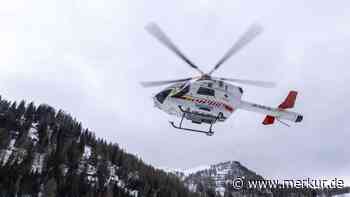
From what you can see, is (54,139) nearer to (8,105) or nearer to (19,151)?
(19,151)

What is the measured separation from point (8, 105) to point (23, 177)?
236ft

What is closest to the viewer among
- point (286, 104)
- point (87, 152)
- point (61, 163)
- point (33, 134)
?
point (286, 104)

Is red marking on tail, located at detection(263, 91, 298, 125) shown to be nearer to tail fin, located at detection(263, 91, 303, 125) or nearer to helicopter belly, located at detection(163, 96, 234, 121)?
tail fin, located at detection(263, 91, 303, 125)

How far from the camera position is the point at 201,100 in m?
28.9

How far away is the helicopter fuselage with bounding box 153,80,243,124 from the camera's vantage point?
28609 mm

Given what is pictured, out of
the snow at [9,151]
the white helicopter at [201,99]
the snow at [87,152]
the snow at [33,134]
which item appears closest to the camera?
the white helicopter at [201,99]

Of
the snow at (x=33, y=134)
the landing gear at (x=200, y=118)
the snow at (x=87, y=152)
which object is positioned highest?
the snow at (x=33, y=134)

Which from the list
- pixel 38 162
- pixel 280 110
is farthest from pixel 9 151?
pixel 280 110

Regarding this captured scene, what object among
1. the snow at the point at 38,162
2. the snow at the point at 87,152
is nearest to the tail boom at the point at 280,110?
the snow at the point at 38,162

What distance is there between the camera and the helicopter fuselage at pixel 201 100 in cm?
2861

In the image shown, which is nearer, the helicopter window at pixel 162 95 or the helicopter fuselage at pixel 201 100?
the helicopter fuselage at pixel 201 100

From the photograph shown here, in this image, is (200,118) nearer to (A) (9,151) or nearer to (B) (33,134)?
(A) (9,151)

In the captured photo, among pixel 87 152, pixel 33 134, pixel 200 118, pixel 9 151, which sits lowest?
pixel 200 118

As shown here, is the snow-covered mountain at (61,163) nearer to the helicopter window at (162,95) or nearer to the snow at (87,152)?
the snow at (87,152)
